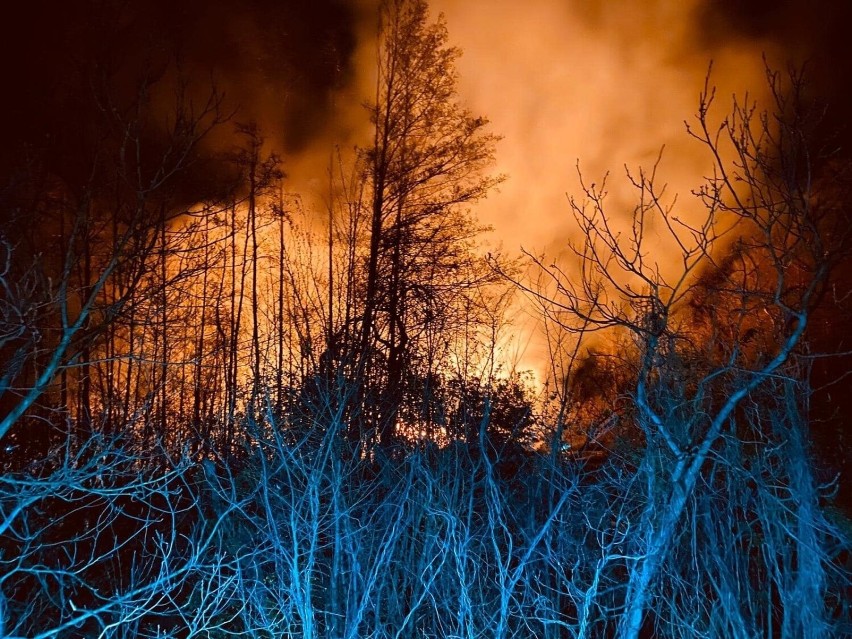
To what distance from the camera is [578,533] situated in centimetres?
1084

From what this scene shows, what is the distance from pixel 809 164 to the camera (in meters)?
5.37

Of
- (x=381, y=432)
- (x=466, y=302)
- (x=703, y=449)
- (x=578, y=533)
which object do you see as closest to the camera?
(x=703, y=449)

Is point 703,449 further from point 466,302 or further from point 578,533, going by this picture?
point 466,302

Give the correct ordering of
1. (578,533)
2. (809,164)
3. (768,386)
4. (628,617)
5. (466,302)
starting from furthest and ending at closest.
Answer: (466,302) < (578,533) < (768,386) < (628,617) < (809,164)

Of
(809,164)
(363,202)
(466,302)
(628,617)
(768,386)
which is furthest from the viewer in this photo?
(363,202)

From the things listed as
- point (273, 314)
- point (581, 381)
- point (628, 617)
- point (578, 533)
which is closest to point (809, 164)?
point (628, 617)

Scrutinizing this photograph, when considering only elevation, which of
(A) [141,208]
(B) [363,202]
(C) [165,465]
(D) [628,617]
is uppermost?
(B) [363,202]

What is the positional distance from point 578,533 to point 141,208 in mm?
8642

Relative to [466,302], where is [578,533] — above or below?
below

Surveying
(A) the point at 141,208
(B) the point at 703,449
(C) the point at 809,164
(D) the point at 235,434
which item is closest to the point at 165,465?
(D) the point at 235,434

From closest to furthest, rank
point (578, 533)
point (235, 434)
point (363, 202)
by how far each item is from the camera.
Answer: point (578, 533) < point (235, 434) < point (363, 202)

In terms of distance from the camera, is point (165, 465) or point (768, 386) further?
point (165, 465)

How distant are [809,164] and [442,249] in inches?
480

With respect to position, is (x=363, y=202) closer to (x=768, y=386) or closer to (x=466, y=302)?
(x=466, y=302)
